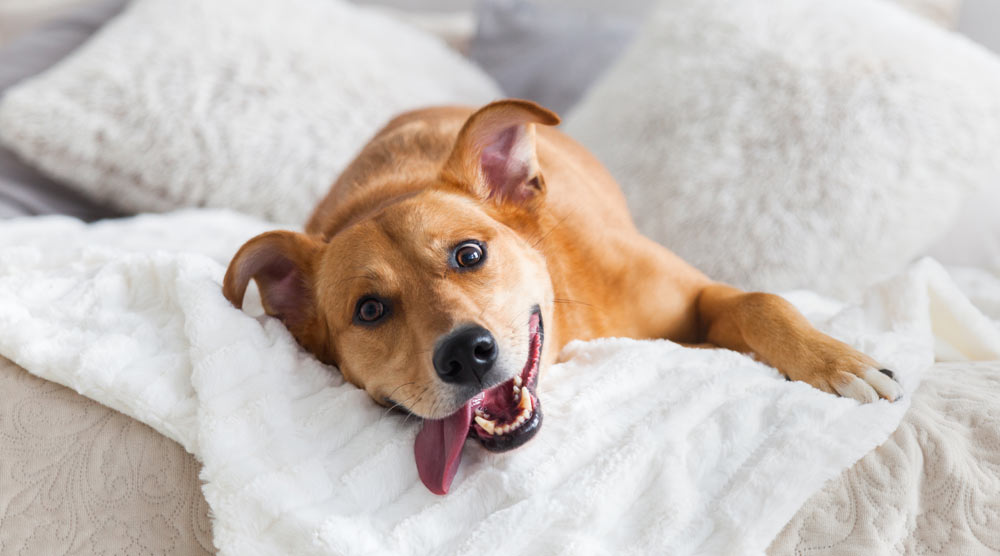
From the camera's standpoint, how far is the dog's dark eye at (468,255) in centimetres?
152

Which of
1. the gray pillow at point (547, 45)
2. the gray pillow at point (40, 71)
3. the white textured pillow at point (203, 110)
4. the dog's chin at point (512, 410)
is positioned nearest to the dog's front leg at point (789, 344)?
the dog's chin at point (512, 410)

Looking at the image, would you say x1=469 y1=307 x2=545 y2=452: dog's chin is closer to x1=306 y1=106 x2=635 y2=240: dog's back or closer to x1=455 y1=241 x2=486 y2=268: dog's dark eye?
x1=455 y1=241 x2=486 y2=268: dog's dark eye

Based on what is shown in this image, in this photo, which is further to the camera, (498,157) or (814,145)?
(814,145)

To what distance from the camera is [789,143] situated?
2328mm

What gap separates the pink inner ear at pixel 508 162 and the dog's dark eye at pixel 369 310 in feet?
1.34

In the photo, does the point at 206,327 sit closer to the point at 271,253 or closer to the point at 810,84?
the point at 271,253

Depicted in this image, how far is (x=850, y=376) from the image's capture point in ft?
4.69

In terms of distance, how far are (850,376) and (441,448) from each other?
0.79 metres

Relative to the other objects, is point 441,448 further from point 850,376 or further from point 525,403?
point 850,376

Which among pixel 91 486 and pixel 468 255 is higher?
pixel 468 255

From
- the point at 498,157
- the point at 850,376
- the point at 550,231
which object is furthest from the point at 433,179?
the point at 850,376

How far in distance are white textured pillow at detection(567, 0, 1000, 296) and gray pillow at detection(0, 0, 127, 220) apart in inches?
83.4

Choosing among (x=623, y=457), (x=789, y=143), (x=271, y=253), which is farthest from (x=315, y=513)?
(x=789, y=143)

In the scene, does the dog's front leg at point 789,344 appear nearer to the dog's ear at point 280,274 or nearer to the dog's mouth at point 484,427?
the dog's mouth at point 484,427
